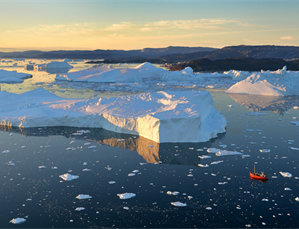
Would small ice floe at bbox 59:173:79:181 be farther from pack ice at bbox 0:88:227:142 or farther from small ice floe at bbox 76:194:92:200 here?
pack ice at bbox 0:88:227:142

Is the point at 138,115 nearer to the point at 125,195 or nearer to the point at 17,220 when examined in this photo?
the point at 125,195

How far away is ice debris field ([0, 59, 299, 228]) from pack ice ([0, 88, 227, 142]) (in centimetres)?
4

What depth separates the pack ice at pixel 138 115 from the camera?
28.0 ft

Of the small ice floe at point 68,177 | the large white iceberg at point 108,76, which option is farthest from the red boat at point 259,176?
the large white iceberg at point 108,76

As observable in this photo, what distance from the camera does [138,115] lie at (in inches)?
374

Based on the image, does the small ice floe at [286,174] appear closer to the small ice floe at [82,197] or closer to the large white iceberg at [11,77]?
the small ice floe at [82,197]

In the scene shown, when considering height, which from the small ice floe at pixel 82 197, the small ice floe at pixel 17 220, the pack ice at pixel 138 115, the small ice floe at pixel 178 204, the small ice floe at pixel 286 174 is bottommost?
the small ice floe at pixel 17 220

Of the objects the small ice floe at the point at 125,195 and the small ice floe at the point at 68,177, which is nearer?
the small ice floe at the point at 125,195

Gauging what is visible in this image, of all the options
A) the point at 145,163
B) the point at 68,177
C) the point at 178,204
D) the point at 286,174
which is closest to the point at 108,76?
the point at 145,163

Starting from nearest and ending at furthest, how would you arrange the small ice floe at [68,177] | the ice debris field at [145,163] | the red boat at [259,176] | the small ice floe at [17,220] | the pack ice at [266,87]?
1. the small ice floe at [17,220]
2. the ice debris field at [145,163]
3. the red boat at [259,176]
4. the small ice floe at [68,177]
5. the pack ice at [266,87]

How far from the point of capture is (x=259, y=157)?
7.35 metres

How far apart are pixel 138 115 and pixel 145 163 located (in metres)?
2.82

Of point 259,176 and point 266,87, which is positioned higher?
point 266,87

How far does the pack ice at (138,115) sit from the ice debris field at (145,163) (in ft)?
0.13
